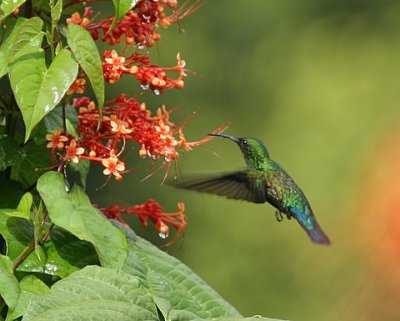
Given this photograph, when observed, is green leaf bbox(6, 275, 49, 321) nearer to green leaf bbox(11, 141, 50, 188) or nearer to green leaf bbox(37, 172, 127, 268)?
green leaf bbox(37, 172, 127, 268)

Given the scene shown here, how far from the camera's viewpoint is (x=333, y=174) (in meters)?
6.89

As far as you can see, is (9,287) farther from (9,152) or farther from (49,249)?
(9,152)

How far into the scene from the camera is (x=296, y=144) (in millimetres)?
7188

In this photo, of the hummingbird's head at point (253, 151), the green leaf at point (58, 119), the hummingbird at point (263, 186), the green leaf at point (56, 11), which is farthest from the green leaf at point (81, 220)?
the hummingbird's head at point (253, 151)

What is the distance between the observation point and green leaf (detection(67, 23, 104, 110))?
Answer: 186 centimetres

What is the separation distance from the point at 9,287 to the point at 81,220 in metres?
0.18

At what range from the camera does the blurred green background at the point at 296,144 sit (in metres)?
5.89

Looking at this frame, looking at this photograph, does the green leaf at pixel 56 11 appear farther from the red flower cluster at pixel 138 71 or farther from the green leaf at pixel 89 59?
the red flower cluster at pixel 138 71

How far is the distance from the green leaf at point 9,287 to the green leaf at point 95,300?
0.09 m

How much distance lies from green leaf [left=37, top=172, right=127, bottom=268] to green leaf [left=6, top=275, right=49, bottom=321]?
4.6 inches

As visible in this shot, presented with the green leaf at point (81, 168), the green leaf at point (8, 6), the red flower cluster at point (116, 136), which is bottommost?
the green leaf at point (81, 168)

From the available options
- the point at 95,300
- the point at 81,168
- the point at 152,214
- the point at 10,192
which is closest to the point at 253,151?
the point at 152,214

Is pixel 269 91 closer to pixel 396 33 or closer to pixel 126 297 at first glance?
pixel 396 33

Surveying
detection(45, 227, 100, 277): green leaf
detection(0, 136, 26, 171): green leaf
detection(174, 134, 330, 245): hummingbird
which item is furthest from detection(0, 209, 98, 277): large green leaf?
detection(174, 134, 330, 245): hummingbird
